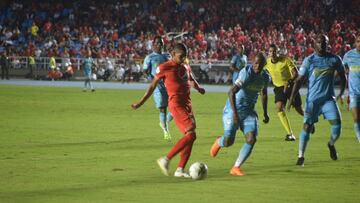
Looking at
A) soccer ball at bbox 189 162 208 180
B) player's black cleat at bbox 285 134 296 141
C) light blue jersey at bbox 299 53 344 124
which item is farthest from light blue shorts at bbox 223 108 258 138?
player's black cleat at bbox 285 134 296 141

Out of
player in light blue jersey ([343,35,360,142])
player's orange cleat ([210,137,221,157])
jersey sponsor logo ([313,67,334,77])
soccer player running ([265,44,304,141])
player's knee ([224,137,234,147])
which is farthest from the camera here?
soccer player running ([265,44,304,141])

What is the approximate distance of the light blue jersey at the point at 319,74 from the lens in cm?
1418

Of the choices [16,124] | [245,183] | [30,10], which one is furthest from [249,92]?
[30,10]

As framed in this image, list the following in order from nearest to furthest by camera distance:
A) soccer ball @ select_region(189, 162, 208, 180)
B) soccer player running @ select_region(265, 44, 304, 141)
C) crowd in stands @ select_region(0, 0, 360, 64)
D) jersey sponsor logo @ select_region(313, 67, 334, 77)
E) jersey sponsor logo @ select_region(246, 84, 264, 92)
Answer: soccer ball @ select_region(189, 162, 208, 180) < jersey sponsor logo @ select_region(246, 84, 264, 92) < jersey sponsor logo @ select_region(313, 67, 334, 77) < soccer player running @ select_region(265, 44, 304, 141) < crowd in stands @ select_region(0, 0, 360, 64)

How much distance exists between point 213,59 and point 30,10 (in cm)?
1744

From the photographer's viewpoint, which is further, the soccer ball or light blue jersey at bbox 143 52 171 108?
light blue jersey at bbox 143 52 171 108

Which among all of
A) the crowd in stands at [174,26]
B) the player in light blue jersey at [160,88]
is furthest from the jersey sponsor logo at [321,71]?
the crowd in stands at [174,26]

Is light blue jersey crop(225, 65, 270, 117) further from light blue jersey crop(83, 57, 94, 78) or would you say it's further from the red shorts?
light blue jersey crop(83, 57, 94, 78)

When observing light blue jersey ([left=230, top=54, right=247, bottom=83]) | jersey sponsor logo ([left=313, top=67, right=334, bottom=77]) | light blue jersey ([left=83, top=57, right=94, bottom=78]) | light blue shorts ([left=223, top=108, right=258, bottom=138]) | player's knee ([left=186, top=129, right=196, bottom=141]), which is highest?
jersey sponsor logo ([left=313, top=67, right=334, bottom=77])

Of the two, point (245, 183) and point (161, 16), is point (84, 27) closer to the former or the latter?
point (161, 16)

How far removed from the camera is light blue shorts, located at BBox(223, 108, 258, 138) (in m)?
12.7

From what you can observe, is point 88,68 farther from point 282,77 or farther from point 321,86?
point 321,86

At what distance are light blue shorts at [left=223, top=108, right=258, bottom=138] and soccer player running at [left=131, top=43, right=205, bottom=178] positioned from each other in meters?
0.65

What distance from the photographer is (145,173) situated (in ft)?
42.1
